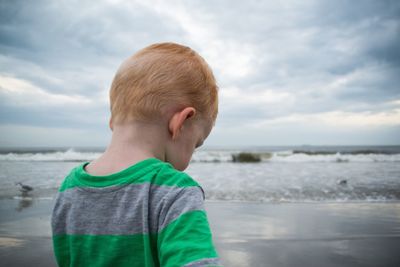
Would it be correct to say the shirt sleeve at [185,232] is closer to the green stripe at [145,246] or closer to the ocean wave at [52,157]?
the green stripe at [145,246]

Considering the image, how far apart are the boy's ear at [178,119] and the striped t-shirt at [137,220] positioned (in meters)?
0.13

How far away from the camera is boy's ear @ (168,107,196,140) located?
0.94 meters

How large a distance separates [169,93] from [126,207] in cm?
38

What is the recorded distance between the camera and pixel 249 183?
32.8ft

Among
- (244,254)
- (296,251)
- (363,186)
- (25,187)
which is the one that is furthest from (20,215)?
(363,186)

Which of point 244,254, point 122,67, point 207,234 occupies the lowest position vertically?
point 244,254

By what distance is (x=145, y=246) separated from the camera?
31.9 inches

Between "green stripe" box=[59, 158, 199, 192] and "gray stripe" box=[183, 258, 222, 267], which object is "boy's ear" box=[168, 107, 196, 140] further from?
"gray stripe" box=[183, 258, 222, 267]

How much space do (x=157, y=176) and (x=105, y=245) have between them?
0.26m

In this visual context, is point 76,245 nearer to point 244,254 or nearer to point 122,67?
point 122,67

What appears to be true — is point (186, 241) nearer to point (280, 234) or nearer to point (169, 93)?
point (169, 93)

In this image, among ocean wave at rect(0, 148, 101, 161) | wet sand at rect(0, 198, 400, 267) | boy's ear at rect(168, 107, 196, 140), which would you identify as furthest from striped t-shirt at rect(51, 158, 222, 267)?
ocean wave at rect(0, 148, 101, 161)

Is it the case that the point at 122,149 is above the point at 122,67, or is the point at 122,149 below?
below

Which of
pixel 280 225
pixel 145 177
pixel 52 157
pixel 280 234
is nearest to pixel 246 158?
pixel 52 157
